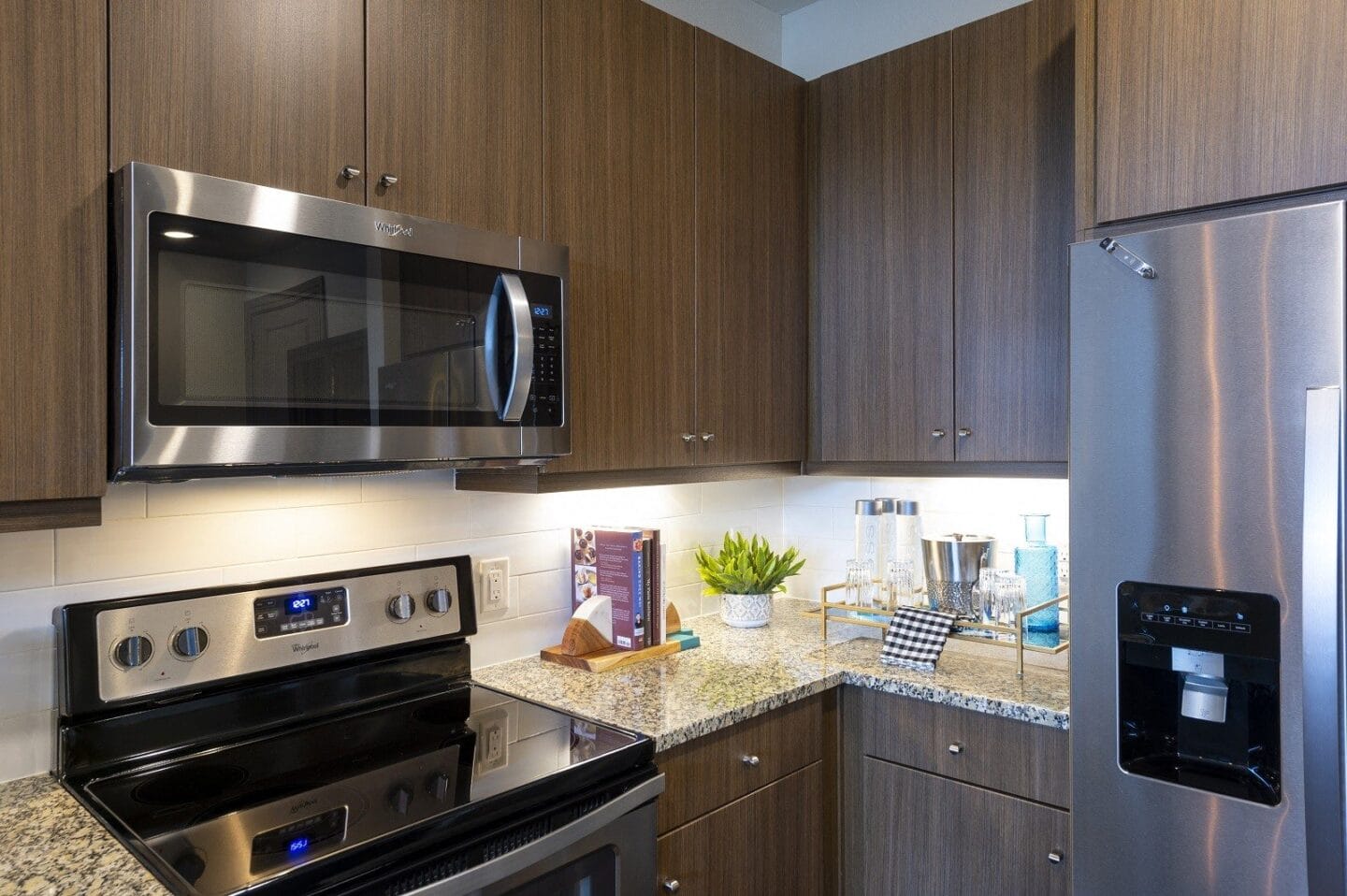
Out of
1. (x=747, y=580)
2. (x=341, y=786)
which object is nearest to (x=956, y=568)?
(x=747, y=580)

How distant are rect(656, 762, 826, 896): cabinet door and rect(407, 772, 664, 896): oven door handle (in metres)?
0.19

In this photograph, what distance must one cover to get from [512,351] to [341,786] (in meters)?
0.74

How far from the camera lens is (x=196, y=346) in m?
1.22

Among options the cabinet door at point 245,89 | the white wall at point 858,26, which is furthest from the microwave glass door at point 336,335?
the white wall at point 858,26

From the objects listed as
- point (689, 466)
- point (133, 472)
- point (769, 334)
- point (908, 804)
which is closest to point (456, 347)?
point (133, 472)

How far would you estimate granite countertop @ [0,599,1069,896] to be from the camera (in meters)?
1.19

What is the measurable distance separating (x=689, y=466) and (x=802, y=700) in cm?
58

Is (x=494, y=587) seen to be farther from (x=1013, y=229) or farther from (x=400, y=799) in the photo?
(x=1013, y=229)

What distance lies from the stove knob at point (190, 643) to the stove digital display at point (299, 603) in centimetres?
14

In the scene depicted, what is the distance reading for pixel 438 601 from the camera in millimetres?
1822

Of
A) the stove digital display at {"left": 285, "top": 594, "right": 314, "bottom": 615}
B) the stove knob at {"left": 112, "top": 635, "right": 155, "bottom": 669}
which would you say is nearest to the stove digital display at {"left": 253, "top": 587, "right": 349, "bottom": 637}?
the stove digital display at {"left": 285, "top": 594, "right": 314, "bottom": 615}

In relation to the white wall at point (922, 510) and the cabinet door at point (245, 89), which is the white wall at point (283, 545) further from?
the cabinet door at point (245, 89)

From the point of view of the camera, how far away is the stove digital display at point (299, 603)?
5.25 ft

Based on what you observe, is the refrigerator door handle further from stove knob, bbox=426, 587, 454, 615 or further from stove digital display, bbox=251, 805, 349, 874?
stove knob, bbox=426, 587, 454, 615
